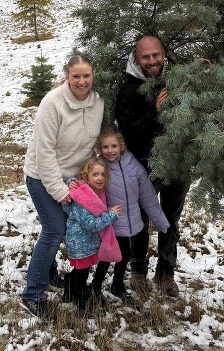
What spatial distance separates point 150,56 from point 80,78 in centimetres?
68

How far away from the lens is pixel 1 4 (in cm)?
4378

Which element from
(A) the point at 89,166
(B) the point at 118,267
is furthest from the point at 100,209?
(B) the point at 118,267

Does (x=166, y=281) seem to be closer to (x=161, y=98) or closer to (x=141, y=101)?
(x=141, y=101)

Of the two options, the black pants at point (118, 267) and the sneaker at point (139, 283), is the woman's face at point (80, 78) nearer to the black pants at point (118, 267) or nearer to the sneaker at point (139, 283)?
the black pants at point (118, 267)

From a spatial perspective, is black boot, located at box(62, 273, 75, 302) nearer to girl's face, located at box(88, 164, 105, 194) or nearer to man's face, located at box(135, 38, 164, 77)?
girl's face, located at box(88, 164, 105, 194)

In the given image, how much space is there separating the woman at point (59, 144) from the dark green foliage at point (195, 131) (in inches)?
30.7

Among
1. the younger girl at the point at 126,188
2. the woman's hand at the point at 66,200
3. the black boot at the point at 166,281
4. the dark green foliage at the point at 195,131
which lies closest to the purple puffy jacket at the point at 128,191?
the younger girl at the point at 126,188

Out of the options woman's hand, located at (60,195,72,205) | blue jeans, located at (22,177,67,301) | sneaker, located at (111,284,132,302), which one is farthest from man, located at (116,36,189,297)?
sneaker, located at (111,284,132,302)

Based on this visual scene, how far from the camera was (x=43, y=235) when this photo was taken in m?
3.95

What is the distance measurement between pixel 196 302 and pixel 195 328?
1.34ft

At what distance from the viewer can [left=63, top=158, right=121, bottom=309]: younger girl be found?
12.2ft

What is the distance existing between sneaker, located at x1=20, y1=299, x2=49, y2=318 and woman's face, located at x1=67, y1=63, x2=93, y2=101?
6.98 ft

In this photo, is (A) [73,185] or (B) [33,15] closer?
(A) [73,185]

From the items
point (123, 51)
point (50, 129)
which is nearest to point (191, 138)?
point (50, 129)
